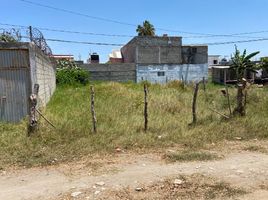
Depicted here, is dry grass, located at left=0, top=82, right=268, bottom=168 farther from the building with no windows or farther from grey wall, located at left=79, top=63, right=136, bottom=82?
the building with no windows

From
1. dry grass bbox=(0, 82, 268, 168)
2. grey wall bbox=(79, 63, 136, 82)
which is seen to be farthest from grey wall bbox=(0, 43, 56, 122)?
grey wall bbox=(79, 63, 136, 82)

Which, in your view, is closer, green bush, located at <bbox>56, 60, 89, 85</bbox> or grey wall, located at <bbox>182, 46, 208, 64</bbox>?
green bush, located at <bbox>56, 60, 89, 85</bbox>

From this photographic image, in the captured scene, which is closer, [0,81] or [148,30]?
[0,81]

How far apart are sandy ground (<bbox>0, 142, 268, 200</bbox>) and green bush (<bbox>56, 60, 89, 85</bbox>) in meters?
26.1

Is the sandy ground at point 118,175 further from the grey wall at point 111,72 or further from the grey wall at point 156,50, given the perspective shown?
the grey wall at point 156,50

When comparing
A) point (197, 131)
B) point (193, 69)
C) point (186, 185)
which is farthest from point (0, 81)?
point (193, 69)

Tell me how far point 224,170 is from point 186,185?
1.14 m

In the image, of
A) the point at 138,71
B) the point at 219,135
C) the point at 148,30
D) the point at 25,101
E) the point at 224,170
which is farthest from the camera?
the point at 148,30

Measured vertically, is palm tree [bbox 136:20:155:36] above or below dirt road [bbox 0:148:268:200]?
above

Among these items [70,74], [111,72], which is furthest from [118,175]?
[111,72]

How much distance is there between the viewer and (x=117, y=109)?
1352 cm

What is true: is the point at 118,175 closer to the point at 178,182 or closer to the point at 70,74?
the point at 178,182

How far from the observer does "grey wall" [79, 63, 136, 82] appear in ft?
Result: 122

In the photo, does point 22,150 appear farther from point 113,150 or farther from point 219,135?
point 219,135
